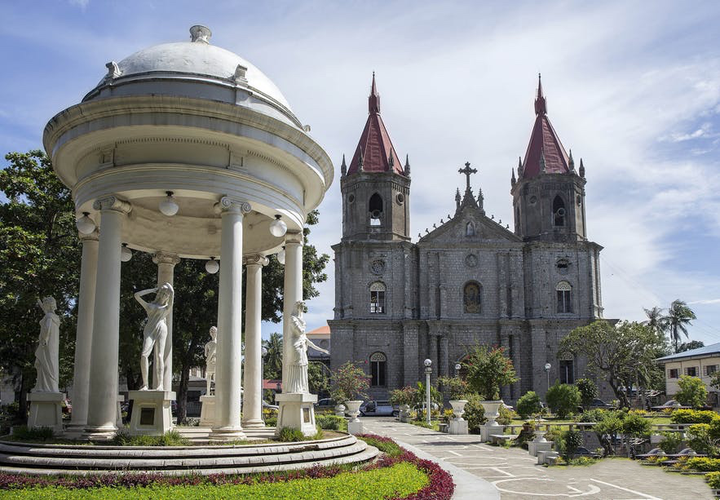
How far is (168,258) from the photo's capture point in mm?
16766

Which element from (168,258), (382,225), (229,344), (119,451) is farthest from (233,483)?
(382,225)

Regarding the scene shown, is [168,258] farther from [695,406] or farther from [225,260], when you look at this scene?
[695,406]

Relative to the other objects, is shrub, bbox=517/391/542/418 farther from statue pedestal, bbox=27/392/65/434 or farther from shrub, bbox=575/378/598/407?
statue pedestal, bbox=27/392/65/434

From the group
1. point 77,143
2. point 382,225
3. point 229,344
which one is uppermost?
point 382,225

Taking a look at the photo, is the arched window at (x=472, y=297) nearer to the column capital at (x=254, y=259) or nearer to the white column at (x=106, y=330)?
the column capital at (x=254, y=259)

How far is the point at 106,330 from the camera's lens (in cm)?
1212

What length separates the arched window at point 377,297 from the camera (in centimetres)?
5503

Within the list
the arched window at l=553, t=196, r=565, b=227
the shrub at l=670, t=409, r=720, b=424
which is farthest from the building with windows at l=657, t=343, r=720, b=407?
the shrub at l=670, t=409, r=720, b=424

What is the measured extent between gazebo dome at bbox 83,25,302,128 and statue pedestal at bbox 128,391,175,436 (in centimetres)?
541

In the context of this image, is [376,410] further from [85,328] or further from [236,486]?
[236,486]

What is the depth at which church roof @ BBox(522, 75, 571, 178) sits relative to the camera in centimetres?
5809

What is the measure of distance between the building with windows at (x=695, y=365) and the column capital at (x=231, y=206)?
4177cm

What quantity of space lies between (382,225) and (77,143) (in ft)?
143

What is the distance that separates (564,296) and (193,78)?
158ft
